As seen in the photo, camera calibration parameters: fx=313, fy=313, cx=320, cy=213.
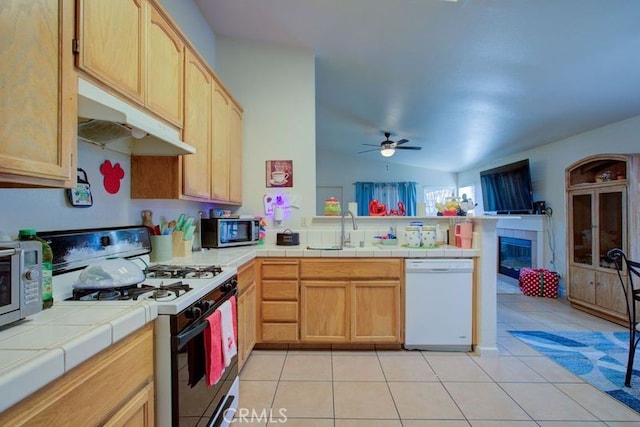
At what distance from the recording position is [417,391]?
6.79 feet

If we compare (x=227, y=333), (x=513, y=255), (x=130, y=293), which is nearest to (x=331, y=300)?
(x=227, y=333)

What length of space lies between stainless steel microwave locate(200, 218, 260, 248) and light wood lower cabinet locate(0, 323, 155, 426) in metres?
1.57

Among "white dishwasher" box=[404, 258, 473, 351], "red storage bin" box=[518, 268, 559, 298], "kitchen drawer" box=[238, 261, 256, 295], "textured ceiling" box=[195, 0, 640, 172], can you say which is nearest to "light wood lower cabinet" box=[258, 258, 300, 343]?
"kitchen drawer" box=[238, 261, 256, 295]

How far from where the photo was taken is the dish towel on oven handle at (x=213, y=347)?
1.34 meters

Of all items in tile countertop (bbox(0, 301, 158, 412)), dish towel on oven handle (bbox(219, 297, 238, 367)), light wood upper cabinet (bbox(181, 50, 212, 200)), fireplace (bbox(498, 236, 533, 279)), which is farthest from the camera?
fireplace (bbox(498, 236, 533, 279))

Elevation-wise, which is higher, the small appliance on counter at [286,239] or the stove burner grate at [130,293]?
the small appliance on counter at [286,239]

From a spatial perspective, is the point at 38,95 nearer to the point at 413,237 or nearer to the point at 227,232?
the point at 227,232

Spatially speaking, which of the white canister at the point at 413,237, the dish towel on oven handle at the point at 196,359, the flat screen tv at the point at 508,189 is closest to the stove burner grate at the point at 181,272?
the dish towel on oven handle at the point at 196,359

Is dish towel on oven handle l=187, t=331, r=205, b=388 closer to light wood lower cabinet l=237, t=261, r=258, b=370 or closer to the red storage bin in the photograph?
light wood lower cabinet l=237, t=261, r=258, b=370

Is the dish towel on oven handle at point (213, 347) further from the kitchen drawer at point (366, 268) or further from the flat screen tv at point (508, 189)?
the flat screen tv at point (508, 189)

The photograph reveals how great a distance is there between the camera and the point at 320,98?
172 inches

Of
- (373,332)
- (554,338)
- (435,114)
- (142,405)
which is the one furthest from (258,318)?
(435,114)

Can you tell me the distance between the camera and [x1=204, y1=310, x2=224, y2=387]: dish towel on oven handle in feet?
4.41

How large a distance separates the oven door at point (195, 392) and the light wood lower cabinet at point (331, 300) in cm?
98
